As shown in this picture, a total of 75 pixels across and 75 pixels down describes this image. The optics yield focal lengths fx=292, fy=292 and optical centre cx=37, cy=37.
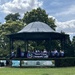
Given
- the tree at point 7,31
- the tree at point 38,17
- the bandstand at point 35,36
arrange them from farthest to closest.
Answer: the tree at point 38,17 < the tree at point 7,31 < the bandstand at point 35,36

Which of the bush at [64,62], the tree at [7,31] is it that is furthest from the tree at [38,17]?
the bush at [64,62]

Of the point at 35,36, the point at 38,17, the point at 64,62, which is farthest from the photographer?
the point at 38,17

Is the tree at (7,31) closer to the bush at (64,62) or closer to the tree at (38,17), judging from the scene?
the tree at (38,17)

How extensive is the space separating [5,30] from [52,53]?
28.0 metres

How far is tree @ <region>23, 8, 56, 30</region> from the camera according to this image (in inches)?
2948

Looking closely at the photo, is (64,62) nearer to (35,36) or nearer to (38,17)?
(35,36)

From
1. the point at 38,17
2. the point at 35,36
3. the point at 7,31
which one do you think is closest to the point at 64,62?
the point at 35,36

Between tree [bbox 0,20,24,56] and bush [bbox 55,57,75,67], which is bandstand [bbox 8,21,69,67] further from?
tree [bbox 0,20,24,56]

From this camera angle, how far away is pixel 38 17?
247 feet

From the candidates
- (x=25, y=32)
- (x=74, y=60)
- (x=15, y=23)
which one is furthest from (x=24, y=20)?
(x=74, y=60)

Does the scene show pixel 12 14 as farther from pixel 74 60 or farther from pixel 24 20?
pixel 74 60

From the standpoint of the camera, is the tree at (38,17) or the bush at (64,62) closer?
the bush at (64,62)

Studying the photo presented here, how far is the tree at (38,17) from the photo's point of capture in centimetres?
7488

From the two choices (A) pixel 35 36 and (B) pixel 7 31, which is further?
(B) pixel 7 31
